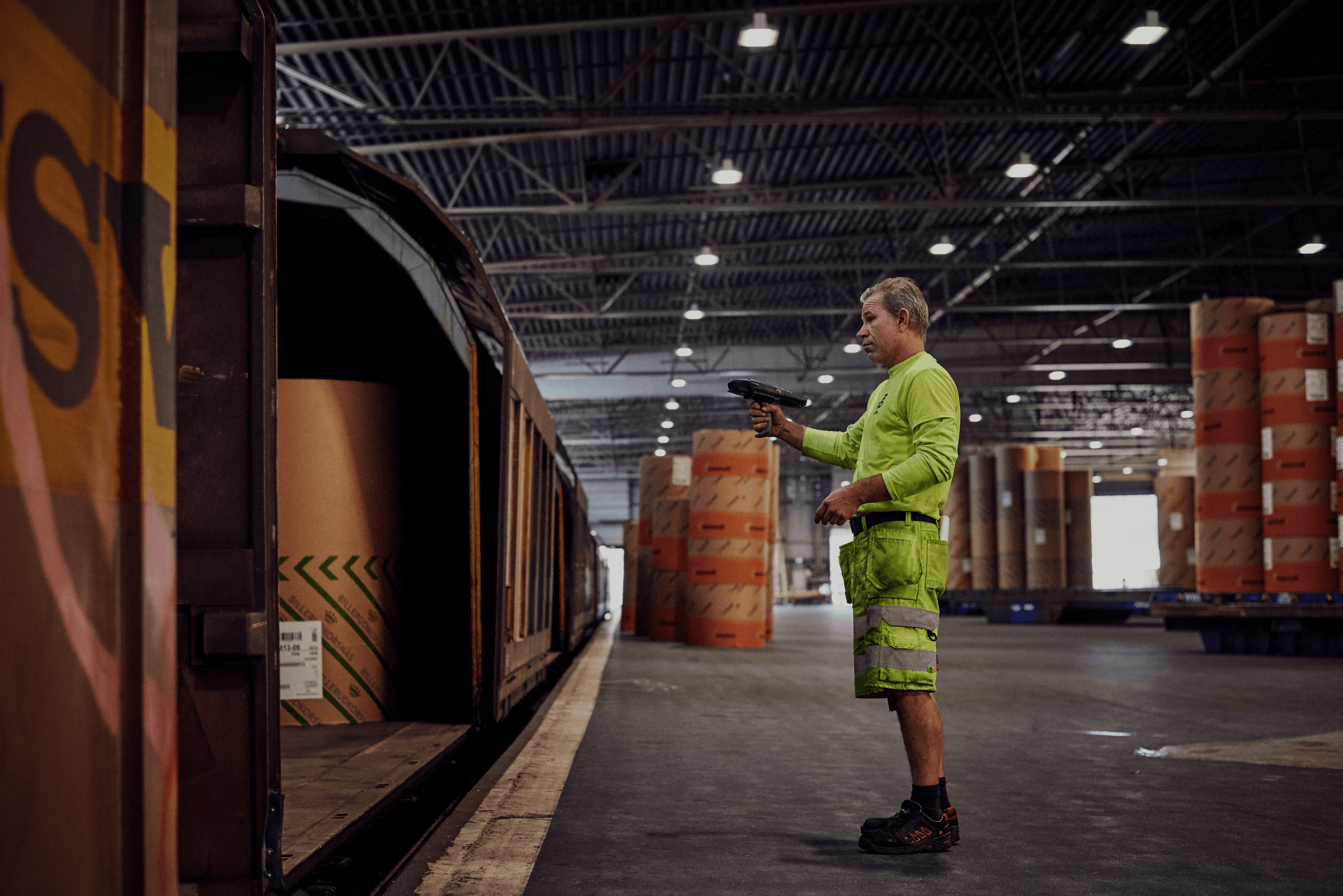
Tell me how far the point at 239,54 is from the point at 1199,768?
4590 mm

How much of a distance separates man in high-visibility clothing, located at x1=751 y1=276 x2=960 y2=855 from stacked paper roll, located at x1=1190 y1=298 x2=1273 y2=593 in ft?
33.0

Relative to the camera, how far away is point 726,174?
15.0 metres

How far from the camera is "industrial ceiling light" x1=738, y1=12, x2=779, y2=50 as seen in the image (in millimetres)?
11102

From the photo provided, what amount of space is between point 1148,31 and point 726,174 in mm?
5400

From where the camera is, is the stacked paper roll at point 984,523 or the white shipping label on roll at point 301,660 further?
the stacked paper roll at point 984,523

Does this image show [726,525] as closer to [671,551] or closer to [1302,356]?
[671,551]

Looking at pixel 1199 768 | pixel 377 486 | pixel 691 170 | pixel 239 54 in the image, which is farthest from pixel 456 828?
pixel 691 170

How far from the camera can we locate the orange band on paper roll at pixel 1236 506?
12.2 m

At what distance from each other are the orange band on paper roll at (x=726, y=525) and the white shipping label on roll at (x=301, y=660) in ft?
28.6

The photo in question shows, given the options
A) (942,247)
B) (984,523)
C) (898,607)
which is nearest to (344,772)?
(898,607)

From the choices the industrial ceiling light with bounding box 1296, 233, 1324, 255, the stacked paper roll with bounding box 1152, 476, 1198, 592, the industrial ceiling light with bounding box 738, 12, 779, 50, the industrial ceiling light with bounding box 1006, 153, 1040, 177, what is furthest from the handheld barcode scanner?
the stacked paper roll with bounding box 1152, 476, 1198, 592

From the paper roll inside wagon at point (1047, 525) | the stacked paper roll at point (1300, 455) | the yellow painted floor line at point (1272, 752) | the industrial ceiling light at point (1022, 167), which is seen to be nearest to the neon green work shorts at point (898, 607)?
the yellow painted floor line at point (1272, 752)

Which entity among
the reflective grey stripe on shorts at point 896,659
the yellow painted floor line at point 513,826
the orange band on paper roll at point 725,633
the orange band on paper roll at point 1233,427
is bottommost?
the orange band on paper roll at point 725,633

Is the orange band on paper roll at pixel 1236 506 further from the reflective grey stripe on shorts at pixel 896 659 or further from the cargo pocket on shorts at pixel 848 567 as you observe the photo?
the reflective grey stripe on shorts at pixel 896 659
